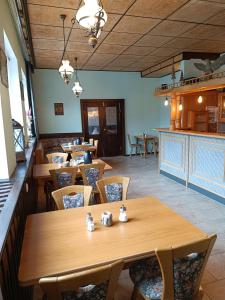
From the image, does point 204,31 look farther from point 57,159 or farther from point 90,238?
point 90,238

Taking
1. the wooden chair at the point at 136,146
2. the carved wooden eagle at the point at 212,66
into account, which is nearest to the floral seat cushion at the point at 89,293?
the carved wooden eagle at the point at 212,66

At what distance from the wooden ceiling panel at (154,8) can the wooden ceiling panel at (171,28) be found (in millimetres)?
318

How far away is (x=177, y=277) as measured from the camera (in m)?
1.26

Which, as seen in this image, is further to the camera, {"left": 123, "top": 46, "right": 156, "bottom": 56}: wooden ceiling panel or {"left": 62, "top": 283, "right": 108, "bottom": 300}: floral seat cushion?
{"left": 123, "top": 46, "right": 156, "bottom": 56}: wooden ceiling panel

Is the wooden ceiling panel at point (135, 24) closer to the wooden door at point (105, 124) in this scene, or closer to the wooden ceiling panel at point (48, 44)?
the wooden ceiling panel at point (48, 44)

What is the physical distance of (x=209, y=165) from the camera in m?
4.04

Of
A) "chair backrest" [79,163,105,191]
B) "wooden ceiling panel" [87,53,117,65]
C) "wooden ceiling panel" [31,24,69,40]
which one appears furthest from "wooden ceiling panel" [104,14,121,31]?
"chair backrest" [79,163,105,191]

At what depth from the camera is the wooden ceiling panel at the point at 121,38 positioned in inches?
166

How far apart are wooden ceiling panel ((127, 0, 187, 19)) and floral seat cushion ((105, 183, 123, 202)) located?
8.35ft

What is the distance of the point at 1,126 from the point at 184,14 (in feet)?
10.4

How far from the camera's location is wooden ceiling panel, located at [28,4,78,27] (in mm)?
3150

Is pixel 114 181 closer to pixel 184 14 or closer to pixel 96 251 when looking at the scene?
pixel 96 251

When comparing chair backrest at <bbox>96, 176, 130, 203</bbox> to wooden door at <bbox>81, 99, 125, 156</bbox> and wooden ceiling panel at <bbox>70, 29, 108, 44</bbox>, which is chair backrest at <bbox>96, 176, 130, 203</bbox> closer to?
wooden ceiling panel at <bbox>70, 29, 108, 44</bbox>

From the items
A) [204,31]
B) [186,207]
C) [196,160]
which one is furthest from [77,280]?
→ [204,31]
